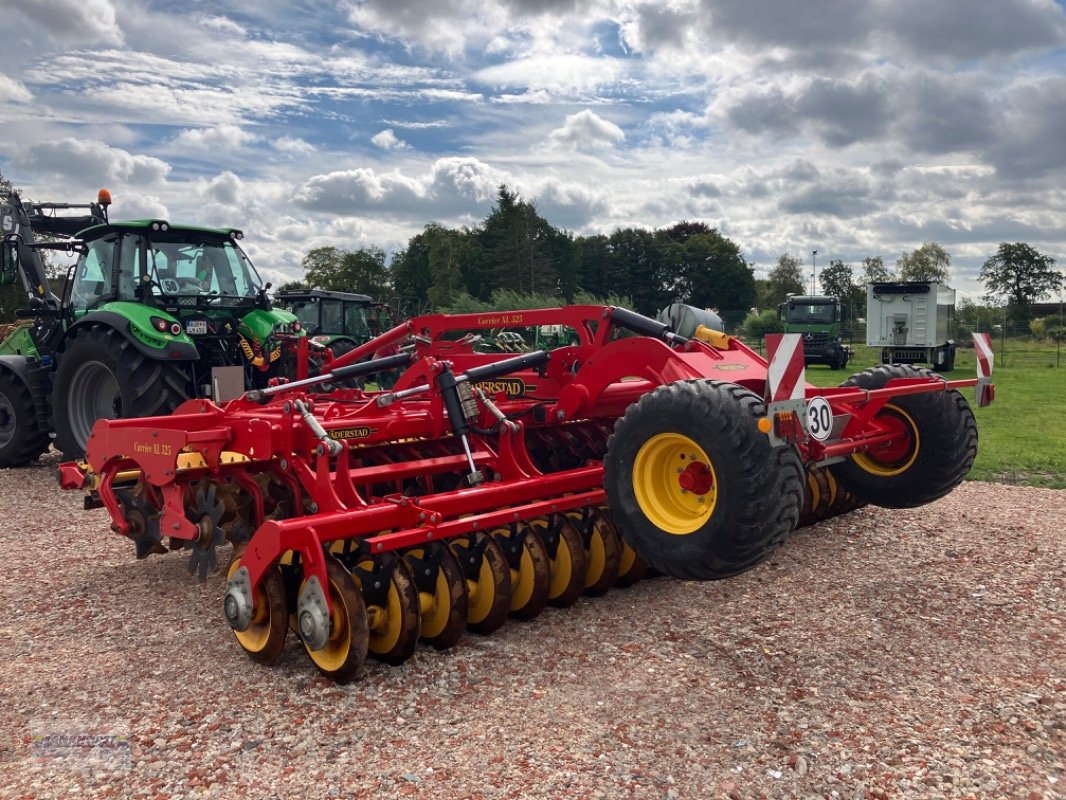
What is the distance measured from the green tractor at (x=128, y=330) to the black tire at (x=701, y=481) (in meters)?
5.21

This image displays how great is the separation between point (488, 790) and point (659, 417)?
1.70 metres

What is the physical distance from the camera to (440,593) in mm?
4008

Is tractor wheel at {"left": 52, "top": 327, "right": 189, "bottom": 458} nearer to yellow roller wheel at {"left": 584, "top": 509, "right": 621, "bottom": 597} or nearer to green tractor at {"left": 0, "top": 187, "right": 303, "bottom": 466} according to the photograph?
green tractor at {"left": 0, "top": 187, "right": 303, "bottom": 466}

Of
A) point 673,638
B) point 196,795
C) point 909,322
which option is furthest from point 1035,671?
point 909,322

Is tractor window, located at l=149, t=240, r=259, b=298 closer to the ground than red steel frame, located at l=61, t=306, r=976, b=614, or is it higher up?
higher up

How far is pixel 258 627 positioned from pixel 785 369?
2.61 m

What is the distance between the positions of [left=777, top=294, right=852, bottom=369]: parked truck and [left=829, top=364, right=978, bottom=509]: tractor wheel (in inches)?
871

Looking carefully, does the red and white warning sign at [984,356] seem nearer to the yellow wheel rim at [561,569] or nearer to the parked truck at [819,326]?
the yellow wheel rim at [561,569]

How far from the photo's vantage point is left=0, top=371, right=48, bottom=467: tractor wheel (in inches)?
353

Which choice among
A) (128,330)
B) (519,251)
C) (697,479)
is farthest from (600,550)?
(519,251)

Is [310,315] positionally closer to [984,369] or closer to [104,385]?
[104,385]

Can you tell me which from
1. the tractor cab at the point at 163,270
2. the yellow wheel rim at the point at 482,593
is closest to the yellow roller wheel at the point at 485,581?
the yellow wheel rim at the point at 482,593

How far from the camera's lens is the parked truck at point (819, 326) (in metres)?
27.2

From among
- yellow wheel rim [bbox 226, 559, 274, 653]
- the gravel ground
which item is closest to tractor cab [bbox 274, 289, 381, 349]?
the gravel ground
